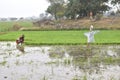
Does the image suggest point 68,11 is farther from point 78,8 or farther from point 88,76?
point 88,76

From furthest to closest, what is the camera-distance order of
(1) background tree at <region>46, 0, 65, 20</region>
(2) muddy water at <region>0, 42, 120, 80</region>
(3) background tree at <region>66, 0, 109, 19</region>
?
1. (1) background tree at <region>46, 0, 65, 20</region>
2. (3) background tree at <region>66, 0, 109, 19</region>
3. (2) muddy water at <region>0, 42, 120, 80</region>

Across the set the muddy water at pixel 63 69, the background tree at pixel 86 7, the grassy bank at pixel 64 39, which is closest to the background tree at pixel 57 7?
the background tree at pixel 86 7

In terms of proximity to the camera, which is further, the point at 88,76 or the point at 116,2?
the point at 116,2

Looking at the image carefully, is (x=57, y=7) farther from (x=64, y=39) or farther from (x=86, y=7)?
(x=64, y=39)

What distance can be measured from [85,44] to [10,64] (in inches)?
444

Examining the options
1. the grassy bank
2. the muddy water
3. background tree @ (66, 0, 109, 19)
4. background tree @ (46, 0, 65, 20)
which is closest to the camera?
the muddy water

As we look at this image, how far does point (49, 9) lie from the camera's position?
7981 cm

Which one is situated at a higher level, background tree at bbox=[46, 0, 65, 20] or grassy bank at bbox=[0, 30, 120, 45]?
background tree at bbox=[46, 0, 65, 20]

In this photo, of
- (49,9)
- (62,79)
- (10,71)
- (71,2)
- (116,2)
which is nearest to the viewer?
(62,79)

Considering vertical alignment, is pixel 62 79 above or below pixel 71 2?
below

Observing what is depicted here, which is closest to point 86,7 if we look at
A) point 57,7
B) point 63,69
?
point 57,7

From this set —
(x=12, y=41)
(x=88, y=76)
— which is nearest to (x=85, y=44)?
(x=12, y=41)

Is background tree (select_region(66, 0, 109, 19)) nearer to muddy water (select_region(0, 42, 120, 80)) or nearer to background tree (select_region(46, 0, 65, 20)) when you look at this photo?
background tree (select_region(46, 0, 65, 20))

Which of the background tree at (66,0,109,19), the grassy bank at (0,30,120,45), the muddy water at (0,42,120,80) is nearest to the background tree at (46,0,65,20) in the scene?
the background tree at (66,0,109,19)
